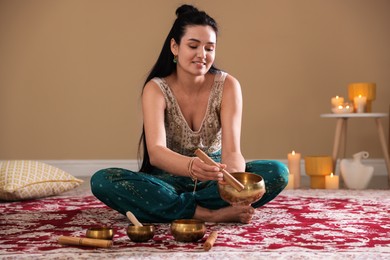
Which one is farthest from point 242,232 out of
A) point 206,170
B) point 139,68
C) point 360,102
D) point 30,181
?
point 139,68

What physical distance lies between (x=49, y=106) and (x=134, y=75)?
0.72 meters

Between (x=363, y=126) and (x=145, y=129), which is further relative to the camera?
(x=363, y=126)

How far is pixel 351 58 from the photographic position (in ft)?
15.4

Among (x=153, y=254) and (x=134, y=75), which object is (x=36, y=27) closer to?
(x=134, y=75)

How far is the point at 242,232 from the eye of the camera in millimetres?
2129

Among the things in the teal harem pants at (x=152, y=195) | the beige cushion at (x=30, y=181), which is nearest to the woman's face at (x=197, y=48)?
the teal harem pants at (x=152, y=195)

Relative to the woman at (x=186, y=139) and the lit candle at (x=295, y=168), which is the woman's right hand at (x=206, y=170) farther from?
the lit candle at (x=295, y=168)

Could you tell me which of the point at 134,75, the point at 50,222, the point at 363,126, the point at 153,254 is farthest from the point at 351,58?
the point at 153,254

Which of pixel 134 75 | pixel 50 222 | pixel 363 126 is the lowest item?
pixel 50 222

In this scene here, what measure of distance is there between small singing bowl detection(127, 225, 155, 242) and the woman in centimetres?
26

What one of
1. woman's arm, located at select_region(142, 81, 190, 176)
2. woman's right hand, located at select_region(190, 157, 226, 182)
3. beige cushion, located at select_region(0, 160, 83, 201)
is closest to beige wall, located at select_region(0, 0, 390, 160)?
beige cushion, located at select_region(0, 160, 83, 201)

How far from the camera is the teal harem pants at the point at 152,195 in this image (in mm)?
2312

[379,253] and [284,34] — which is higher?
[284,34]

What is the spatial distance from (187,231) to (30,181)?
5.01 feet
